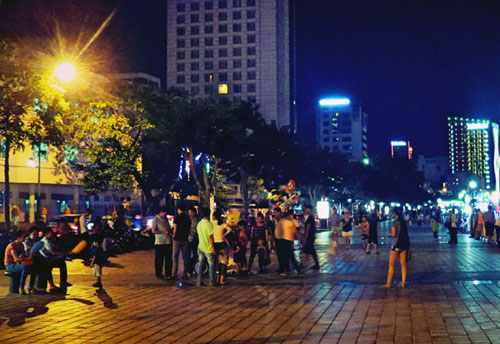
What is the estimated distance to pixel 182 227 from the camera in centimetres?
1792

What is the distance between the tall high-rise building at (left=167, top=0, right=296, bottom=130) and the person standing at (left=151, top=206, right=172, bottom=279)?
123634 mm

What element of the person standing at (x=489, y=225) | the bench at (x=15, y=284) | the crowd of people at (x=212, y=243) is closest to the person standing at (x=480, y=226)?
the person standing at (x=489, y=225)

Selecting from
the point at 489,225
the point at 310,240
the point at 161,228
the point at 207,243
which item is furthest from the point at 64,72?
the point at 489,225

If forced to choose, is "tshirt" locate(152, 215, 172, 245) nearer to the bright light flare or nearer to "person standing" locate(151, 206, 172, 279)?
"person standing" locate(151, 206, 172, 279)

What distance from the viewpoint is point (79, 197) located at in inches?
2496

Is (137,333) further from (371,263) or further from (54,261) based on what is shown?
(371,263)

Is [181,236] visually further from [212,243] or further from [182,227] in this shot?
[212,243]

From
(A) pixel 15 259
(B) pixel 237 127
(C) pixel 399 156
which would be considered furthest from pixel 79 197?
(C) pixel 399 156

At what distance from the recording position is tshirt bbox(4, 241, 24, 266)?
15423 mm

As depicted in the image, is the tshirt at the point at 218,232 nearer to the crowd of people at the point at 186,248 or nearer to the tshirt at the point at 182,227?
the crowd of people at the point at 186,248

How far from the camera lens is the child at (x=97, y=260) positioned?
15797mm

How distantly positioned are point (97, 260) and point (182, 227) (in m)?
2.57

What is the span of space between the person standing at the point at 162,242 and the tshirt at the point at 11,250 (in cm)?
334

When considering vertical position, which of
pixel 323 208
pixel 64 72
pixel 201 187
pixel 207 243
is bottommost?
pixel 207 243
